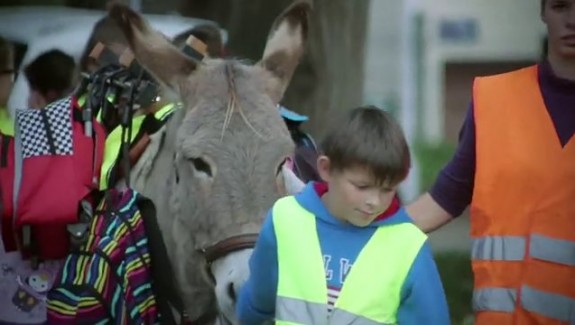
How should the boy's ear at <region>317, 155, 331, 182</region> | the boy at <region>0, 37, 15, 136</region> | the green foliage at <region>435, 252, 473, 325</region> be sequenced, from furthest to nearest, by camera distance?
the green foliage at <region>435, 252, 473, 325</region> < the boy at <region>0, 37, 15, 136</region> < the boy's ear at <region>317, 155, 331, 182</region>

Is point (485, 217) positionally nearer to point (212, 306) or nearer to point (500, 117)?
point (500, 117)

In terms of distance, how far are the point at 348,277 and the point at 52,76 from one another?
352 cm

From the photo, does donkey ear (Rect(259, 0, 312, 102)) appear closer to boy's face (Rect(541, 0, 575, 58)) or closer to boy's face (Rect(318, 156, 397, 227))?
boy's face (Rect(541, 0, 575, 58))

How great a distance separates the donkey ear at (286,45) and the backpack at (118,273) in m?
0.60

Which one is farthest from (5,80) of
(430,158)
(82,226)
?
(430,158)

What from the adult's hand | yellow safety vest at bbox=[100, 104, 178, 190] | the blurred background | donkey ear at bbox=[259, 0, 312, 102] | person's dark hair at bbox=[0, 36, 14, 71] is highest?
donkey ear at bbox=[259, 0, 312, 102]

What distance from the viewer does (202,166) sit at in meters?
4.28

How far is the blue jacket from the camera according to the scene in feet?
11.0

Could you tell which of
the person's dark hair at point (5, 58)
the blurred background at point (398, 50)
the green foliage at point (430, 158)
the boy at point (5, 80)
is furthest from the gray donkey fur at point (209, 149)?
the green foliage at point (430, 158)

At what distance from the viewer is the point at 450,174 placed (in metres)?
4.14

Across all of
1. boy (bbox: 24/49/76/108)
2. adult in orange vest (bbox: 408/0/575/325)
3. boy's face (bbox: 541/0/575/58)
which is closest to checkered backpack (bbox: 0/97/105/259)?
adult in orange vest (bbox: 408/0/575/325)

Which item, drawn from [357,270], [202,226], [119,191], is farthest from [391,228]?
[119,191]

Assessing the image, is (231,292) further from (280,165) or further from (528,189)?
(528,189)

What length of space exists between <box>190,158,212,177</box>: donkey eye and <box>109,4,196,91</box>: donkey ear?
0.34 meters
